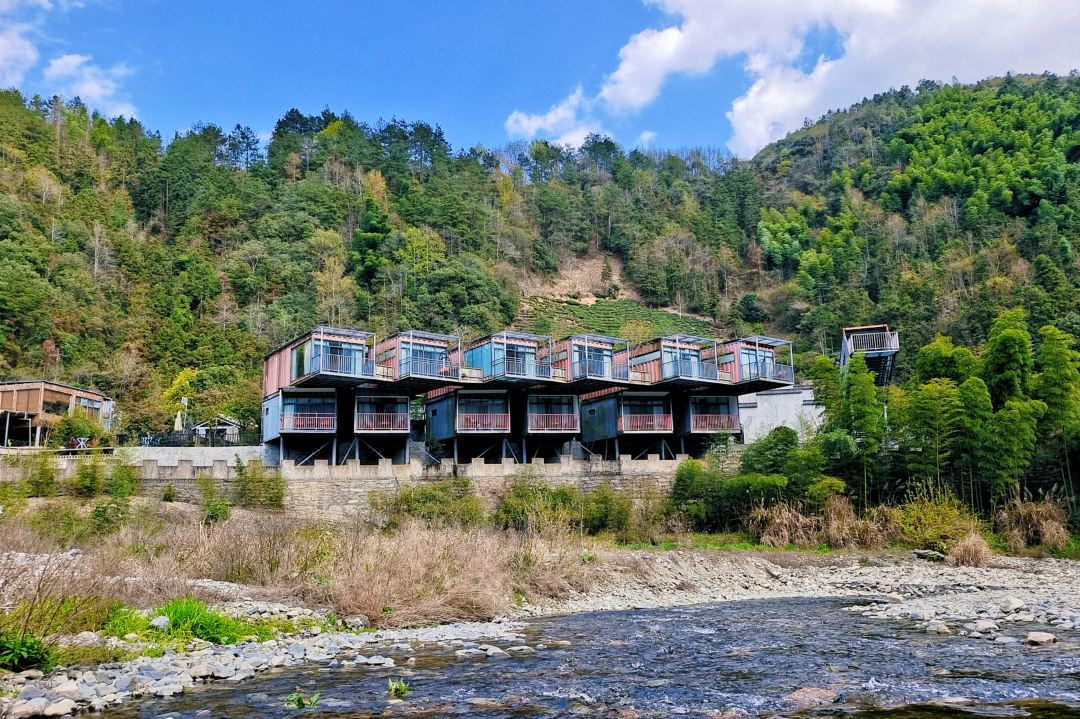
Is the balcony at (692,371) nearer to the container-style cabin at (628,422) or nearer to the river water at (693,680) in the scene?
the container-style cabin at (628,422)

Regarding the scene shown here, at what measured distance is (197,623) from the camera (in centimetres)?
1284

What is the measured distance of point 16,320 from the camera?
51.4 metres

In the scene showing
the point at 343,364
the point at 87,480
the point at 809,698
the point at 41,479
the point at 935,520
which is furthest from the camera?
the point at 343,364

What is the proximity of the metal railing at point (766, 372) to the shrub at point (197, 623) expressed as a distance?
103 ft

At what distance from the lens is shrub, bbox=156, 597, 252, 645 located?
497 inches

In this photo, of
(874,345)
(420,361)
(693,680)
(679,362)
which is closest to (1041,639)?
(693,680)

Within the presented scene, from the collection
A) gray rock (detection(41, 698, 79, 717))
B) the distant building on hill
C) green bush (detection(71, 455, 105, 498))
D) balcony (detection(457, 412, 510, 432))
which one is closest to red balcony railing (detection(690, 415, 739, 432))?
the distant building on hill

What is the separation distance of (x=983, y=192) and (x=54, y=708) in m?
84.4

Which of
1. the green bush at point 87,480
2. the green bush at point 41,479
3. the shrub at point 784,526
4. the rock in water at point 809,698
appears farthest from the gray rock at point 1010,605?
the green bush at point 41,479

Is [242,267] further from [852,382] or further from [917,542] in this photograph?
[917,542]

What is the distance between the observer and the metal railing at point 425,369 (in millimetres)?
36219

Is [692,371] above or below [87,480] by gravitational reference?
above

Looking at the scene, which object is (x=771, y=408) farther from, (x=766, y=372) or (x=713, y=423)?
(x=713, y=423)

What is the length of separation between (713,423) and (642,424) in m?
4.08
